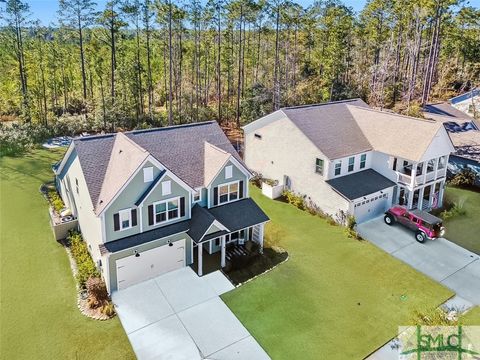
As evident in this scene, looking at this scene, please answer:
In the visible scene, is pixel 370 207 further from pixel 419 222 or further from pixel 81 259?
pixel 81 259

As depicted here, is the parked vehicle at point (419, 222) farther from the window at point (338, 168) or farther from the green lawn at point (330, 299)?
the window at point (338, 168)

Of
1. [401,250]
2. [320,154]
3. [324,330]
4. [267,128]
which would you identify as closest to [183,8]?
[267,128]

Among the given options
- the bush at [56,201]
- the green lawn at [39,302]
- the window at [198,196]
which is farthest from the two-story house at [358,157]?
the green lawn at [39,302]

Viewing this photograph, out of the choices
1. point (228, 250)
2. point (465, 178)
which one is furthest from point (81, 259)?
point (465, 178)

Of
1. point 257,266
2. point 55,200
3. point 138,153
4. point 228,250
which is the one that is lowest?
point 257,266

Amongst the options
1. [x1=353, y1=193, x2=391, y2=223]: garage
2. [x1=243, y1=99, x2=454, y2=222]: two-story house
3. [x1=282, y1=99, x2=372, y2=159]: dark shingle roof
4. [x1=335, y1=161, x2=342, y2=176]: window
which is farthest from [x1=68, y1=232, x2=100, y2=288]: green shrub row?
[x1=335, y1=161, x2=342, y2=176]: window

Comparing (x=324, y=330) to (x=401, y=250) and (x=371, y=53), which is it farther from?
(x=371, y=53)
